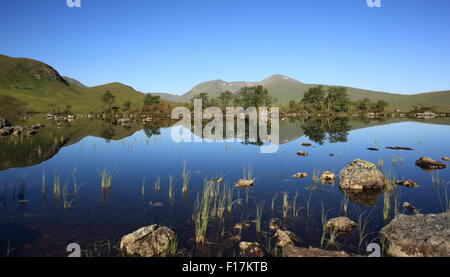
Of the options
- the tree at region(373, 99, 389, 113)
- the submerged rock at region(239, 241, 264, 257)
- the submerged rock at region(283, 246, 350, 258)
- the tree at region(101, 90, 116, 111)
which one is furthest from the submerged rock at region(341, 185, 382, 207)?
the tree at region(373, 99, 389, 113)

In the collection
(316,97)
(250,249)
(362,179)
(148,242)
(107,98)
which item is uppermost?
(316,97)

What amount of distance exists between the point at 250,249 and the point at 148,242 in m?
3.77

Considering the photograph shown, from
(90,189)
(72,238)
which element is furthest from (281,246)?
(90,189)

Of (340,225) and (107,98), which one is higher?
(107,98)

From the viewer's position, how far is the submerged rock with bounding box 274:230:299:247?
31.5 feet

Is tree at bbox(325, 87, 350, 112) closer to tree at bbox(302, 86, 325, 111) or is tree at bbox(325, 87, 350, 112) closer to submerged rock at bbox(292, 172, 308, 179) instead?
tree at bbox(302, 86, 325, 111)

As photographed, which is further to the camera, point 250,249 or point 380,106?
point 380,106

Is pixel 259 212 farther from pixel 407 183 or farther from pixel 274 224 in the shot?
pixel 407 183

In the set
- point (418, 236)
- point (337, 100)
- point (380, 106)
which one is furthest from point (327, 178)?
point (380, 106)

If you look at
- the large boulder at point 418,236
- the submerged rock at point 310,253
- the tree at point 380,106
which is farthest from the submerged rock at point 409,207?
the tree at point 380,106

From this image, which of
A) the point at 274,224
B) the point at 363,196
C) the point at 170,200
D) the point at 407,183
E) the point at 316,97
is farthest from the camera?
the point at 316,97

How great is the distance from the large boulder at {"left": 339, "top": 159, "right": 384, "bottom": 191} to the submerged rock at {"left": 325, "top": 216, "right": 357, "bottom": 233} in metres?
6.07

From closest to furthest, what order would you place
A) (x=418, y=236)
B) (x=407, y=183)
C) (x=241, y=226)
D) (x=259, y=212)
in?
(x=418, y=236)
(x=241, y=226)
(x=259, y=212)
(x=407, y=183)

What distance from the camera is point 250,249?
934 cm
